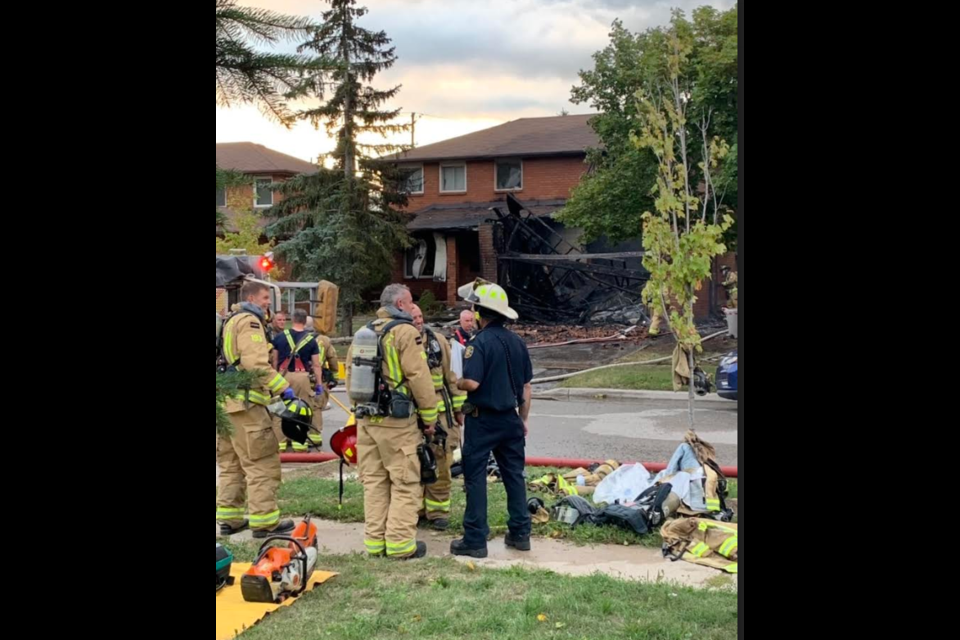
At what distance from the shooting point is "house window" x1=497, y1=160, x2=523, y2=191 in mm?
34688

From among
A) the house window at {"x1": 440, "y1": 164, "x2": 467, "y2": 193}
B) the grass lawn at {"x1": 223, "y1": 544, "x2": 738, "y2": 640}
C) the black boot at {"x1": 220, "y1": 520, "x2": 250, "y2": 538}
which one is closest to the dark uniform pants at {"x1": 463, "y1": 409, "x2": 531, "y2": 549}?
the grass lawn at {"x1": 223, "y1": 544, "x2": 738, "y2": 640}

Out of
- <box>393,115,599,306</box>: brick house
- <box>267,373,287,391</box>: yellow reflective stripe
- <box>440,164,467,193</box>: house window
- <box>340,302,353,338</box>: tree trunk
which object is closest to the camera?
<box>267,373,287,391</box>: yellow reflective stripe

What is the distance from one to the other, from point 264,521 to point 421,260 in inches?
1084

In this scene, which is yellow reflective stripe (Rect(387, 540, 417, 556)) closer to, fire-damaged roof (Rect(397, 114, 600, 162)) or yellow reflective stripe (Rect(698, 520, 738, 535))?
yellow reflective stripe (Rect(698, 520, 738, 535))

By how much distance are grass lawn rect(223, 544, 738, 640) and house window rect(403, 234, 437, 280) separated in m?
28.7

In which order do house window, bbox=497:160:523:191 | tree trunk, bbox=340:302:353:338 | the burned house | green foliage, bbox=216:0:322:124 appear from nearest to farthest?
1. green foliage, bbox=216:0:322:124
2. the burned house
3. tree trunk, bbox=340:302:353:338
4. house window, bbox=497:160:523:191

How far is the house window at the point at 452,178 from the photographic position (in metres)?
36.0

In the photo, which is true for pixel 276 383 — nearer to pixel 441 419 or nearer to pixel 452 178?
pixel 441 419

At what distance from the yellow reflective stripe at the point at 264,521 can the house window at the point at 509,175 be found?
2779 centimetres

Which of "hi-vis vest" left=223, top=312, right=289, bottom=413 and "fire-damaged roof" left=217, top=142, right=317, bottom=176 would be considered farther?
"fire-damaged roof" left=217, top=142, right=317, bottom=176

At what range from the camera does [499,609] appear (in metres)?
5.59

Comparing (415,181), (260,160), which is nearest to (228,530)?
(415,181)

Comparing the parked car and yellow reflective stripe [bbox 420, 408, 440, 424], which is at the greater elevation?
yellow reflective stripe [bbox 420, 408, 440, 424]

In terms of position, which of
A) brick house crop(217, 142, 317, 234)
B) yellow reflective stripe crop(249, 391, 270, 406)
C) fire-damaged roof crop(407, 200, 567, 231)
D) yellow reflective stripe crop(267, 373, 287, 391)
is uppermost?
brick house crop(217, 142, 317, 234)
